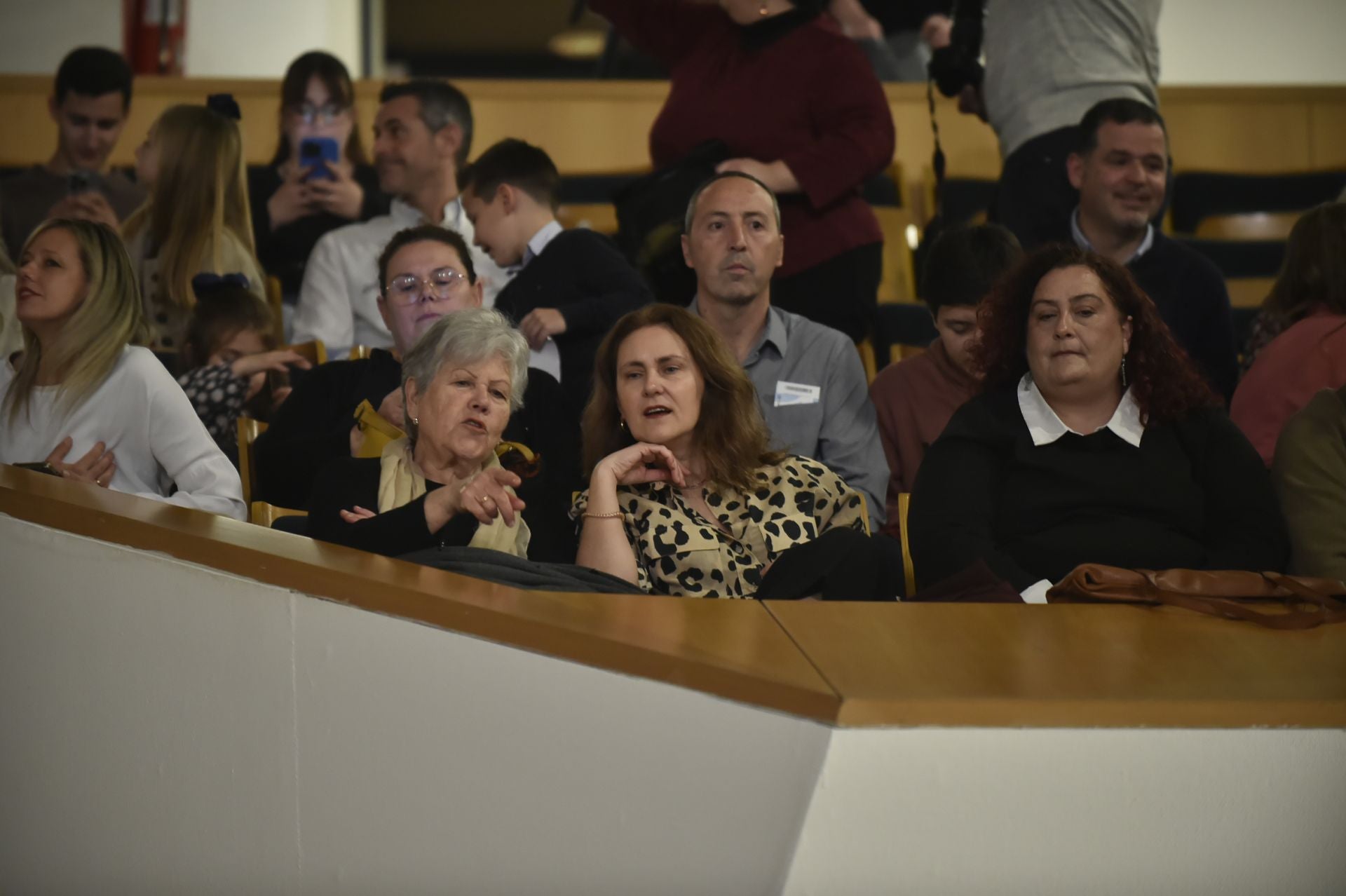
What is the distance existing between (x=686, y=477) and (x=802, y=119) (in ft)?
4.60

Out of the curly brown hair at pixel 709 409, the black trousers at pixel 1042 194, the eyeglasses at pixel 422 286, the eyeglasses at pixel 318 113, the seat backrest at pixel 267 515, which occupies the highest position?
Answer: the eyeglasses at pixel 318 113

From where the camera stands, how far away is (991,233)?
11.2 ft

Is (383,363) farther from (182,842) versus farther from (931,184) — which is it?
(931,184)

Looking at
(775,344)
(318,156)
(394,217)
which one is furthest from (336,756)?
(318,156)

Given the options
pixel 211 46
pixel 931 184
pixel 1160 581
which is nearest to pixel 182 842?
pixel 1160 581

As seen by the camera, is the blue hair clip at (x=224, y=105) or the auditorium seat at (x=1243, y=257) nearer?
the blue hair clip at (x=224, y=105)

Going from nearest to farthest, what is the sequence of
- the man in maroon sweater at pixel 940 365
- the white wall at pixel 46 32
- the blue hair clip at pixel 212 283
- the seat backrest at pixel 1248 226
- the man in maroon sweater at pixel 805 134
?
the man in maroon sweater at pixel 940 365 → the blue hair clip at pixel 212 283 → the man in maroon sweater at pixel 805 134 → the seat backrest at pixel 1248 226 → the white wall at pixel 46 32

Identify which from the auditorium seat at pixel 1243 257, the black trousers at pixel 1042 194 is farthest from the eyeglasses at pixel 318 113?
the auditorium seat at pixel 1243 257

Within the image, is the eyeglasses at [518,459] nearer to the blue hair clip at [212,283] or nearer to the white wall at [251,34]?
the blue hair clip at [212,283]

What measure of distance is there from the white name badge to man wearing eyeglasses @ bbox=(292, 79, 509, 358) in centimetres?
100

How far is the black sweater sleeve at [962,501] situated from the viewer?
8.19 ft

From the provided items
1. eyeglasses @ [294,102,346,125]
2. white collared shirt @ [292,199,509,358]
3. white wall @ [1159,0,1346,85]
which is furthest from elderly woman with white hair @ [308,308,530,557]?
white wall @ [1159,0,1346,85]

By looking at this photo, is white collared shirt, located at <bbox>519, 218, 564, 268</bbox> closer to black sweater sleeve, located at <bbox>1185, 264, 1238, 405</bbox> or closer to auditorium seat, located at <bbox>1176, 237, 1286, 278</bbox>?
black sweater sleeve, located at <bbox>1185, 264, 1238, 405</bbox>

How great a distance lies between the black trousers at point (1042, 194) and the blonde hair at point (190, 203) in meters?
1.88
